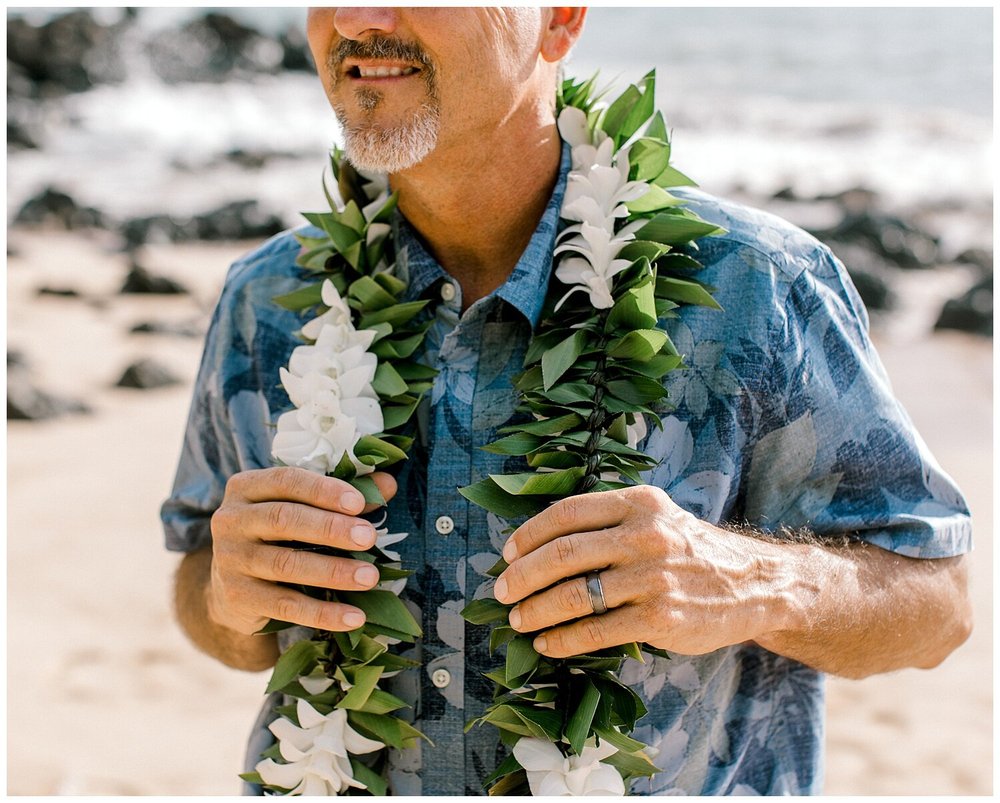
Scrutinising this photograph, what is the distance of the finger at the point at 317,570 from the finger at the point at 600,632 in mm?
384

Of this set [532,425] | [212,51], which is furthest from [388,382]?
[212,51]

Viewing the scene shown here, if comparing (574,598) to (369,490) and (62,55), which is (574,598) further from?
(62,55)

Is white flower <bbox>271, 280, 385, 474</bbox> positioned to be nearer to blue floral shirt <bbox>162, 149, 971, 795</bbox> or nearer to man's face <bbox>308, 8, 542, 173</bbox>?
blue floral shirt <bbox>162, 149, 971, 795</bbox>

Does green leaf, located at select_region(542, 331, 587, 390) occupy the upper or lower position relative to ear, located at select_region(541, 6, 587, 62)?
lower

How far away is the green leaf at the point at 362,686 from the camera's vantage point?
2158 millimetres

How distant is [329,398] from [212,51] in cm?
2683

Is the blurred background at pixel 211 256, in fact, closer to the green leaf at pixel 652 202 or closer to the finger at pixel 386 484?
the finger at pixel 386 484

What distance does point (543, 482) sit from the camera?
79.8 inches

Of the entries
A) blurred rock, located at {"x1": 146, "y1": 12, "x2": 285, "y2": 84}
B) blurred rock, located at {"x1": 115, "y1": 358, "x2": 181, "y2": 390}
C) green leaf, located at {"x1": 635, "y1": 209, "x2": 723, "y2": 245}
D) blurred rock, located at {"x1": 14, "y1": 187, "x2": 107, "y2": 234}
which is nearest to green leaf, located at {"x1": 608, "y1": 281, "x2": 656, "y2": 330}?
green leaf, located at {"x1": 635, "y1": 209, "x2": 723, "y2": 245}

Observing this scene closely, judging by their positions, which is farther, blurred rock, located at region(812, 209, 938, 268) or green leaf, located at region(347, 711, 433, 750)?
blurred rock, located at region(812, 209, 938, 268)

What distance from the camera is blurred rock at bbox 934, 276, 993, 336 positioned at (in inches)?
384

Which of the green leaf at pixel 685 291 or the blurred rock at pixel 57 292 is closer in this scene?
the green leaf at pixel 685 291

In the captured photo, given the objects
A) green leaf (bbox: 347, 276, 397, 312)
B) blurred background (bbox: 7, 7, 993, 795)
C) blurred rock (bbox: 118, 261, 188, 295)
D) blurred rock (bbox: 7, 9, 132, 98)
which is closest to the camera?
green leaf (bbox: 347, 276, 397, 312)

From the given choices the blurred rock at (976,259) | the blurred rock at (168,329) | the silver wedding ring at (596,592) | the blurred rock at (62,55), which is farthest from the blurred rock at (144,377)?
the blurred rock at (62,55)
